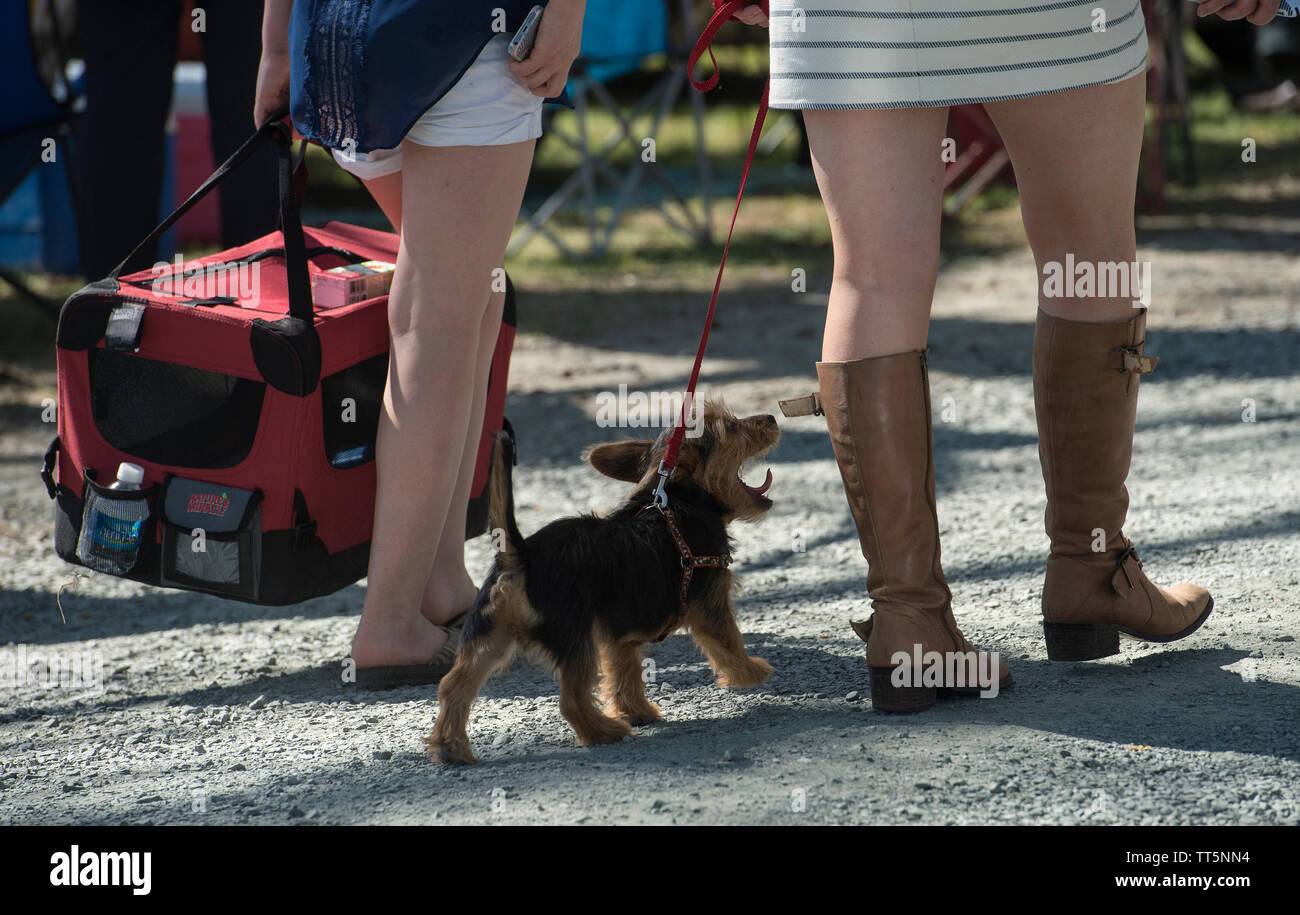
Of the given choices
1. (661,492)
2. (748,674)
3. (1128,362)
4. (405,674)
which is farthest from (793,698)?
(1128,362)

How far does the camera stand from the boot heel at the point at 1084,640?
109 inches

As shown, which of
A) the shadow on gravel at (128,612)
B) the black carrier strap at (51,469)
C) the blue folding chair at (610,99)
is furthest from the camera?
the blue folding chair at (610,99)

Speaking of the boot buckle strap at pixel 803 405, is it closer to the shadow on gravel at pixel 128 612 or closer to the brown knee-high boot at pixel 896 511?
the brown knee-high boot at pixel 896 511

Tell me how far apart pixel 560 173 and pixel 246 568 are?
28.8 feet

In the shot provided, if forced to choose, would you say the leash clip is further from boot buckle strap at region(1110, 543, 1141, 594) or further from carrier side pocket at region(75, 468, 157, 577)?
carrier side pocket at region(75, 468, 157, 577)

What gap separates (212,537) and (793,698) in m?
1.23

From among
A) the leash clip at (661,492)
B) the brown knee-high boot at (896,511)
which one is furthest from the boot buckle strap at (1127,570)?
the leash clip at (661,492)

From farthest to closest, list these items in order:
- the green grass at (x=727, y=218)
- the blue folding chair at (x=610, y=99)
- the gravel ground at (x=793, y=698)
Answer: the blue folding chair at (x=610, y=99)
the green grass at (x=727, y=218)
the gravel ground at (x=793, y=698)

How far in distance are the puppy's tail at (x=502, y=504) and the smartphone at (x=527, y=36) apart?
72 centimetres

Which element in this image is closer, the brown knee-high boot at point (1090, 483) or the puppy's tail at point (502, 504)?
the puppy's tail at point (502, 504)

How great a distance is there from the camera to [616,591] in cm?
255

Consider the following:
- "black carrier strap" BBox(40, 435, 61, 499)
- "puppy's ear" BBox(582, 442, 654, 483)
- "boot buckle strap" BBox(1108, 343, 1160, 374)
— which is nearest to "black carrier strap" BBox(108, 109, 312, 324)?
"black carrier strap" BBox(40, 435, 61, 499)

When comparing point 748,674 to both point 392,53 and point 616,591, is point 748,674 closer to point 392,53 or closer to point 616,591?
point 616,591

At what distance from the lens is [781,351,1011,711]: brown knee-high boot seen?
2514mm
